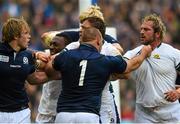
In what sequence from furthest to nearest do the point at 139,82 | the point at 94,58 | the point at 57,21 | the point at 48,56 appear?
the point at 57,21, the point at 139,82, the point at 48,56, the point at 94,58

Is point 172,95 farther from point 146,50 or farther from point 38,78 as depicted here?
point 38,78

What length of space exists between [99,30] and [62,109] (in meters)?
0.99

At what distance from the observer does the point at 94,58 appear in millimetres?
8867

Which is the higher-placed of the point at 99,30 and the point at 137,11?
the point at 99,30

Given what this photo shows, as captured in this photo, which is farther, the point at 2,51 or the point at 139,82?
the point at 139,82

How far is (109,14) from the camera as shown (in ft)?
65.0

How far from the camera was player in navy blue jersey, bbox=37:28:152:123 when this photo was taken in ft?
28.9

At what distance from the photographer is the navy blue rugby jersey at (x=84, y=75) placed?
29.0ft

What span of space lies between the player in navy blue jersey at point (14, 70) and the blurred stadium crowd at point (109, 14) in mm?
9130

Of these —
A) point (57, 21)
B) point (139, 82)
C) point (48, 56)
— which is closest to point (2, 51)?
point (48, 56)

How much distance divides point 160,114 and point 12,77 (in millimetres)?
2140

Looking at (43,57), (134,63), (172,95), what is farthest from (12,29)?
(172,95)

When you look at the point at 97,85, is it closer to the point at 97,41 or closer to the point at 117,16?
the point at 97,41

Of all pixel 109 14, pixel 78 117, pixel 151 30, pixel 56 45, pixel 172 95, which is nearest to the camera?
pixel 78 117
